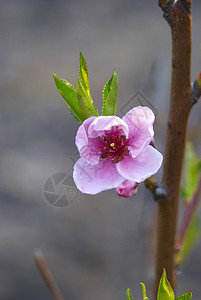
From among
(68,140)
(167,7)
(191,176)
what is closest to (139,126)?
(167,7)

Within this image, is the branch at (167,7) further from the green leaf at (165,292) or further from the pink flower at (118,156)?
the green leaf at (165,292)

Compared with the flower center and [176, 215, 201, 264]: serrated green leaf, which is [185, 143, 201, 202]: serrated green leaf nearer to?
[176, 215, 201, 264]: serrated green leaf

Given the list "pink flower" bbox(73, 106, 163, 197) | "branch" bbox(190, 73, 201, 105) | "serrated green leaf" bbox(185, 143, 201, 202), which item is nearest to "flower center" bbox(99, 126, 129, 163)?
"pink flower" bbox(73, 106, 163, 197)

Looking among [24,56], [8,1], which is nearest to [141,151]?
[24,56]

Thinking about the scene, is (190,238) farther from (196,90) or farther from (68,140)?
(68,140)

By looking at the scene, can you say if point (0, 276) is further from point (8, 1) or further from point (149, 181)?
point (8, 1)
